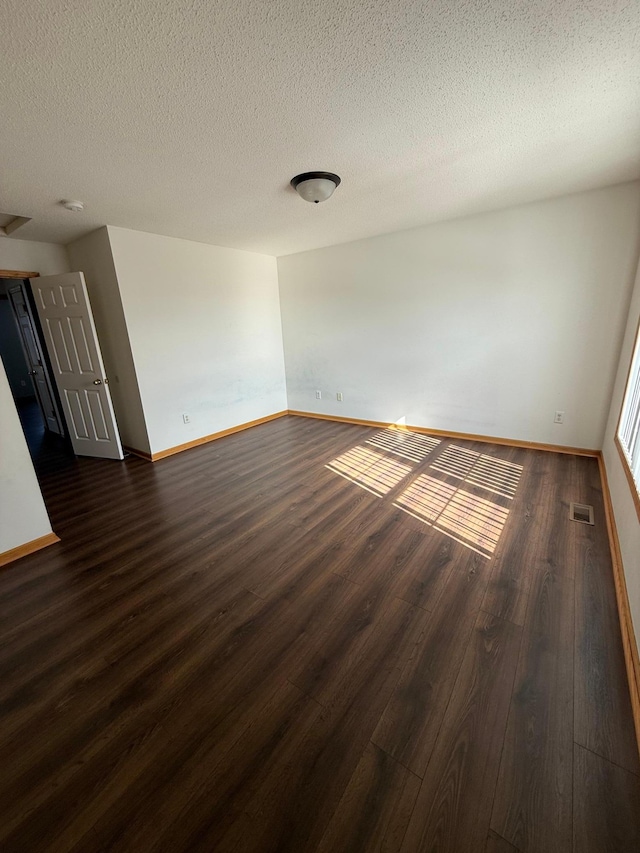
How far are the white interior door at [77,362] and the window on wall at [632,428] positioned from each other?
463 centimetres

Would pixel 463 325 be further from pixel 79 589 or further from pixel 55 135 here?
pixel 79 589

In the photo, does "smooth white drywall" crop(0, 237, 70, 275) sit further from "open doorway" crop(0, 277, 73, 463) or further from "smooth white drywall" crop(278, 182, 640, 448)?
"smooth white drywall" crop(278, 182, 640, 448)

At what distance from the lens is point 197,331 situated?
4.24 meters

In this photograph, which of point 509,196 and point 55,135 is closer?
point 55,135

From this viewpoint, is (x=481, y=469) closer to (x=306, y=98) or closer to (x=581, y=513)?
(x=581, y=513)

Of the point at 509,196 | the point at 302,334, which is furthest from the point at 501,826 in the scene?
the point at 302,334

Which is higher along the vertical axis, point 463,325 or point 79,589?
point 463,325

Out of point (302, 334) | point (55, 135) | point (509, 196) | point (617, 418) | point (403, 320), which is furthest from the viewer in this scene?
point (302, 334)

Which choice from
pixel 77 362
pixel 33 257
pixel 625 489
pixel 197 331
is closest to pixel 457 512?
pixel 625 489

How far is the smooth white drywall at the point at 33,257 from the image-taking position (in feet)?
11.6

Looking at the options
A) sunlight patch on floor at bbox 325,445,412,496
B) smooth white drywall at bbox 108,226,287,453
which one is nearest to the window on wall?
sunlight patch on floor at bbox 325,445,412,496

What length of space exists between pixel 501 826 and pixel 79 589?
2.27m

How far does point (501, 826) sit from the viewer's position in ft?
3.22

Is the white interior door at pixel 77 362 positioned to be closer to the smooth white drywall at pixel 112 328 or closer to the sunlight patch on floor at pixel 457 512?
the smooth white drywall at pixel 112 328
